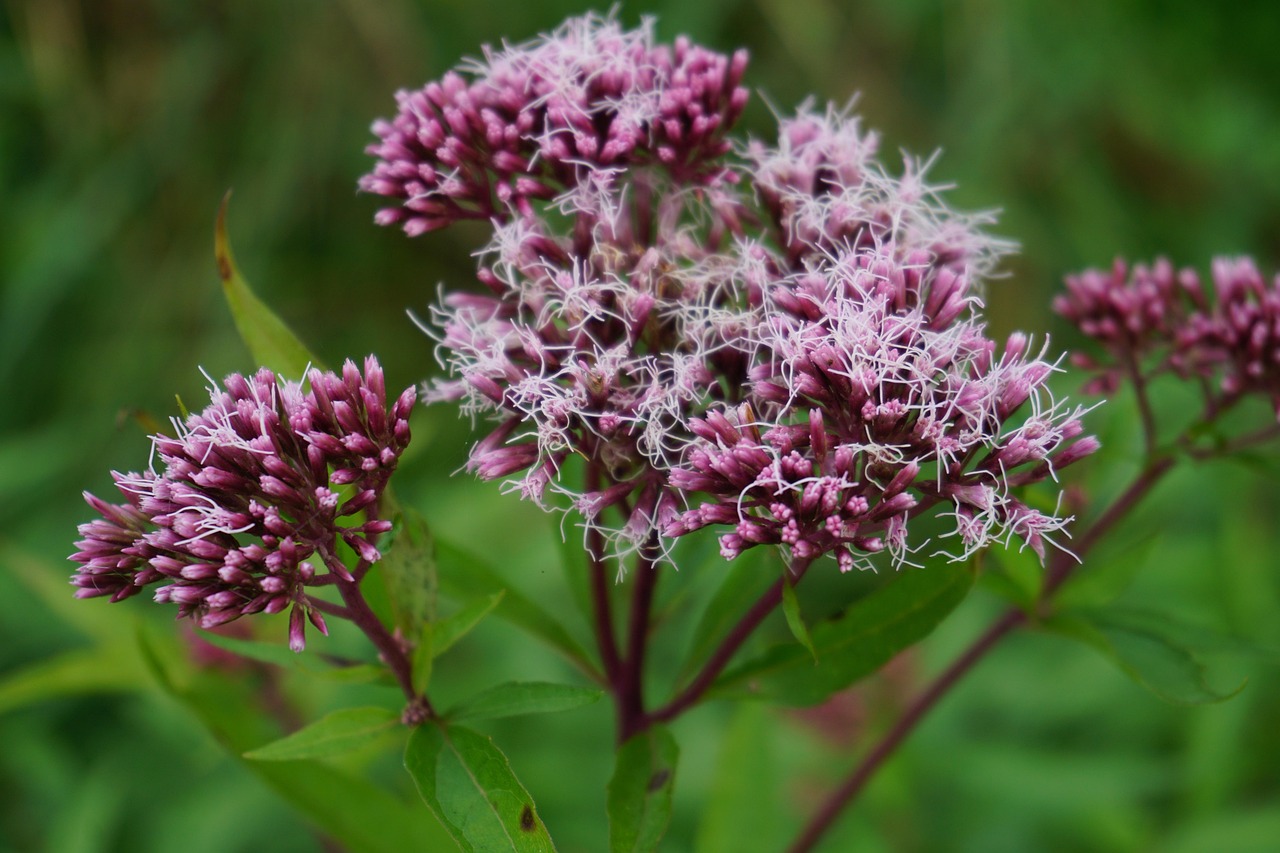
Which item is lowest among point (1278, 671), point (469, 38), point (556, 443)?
point (1278, 671)

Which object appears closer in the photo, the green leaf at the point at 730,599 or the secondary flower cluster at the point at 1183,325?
the green leaf at the point at 730,599

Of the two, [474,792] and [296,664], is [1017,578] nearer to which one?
[474,792]

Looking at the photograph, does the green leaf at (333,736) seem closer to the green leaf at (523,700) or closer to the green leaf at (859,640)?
the green leaf at (523,700)

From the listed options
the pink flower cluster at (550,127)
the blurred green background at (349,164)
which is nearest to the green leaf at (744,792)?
the pink flower cluster at (550,127)

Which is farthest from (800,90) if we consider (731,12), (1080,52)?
(1080,52)

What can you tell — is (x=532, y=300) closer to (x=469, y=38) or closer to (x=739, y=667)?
(x=739, y=667)

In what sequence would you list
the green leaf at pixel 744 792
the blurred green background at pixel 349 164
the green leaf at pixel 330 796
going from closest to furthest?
the green leaf at pixel 330 796 → the green leaf at pixel 744 792 → the blurred green background at pixel 349 164

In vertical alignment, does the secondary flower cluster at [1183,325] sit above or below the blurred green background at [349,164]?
below
